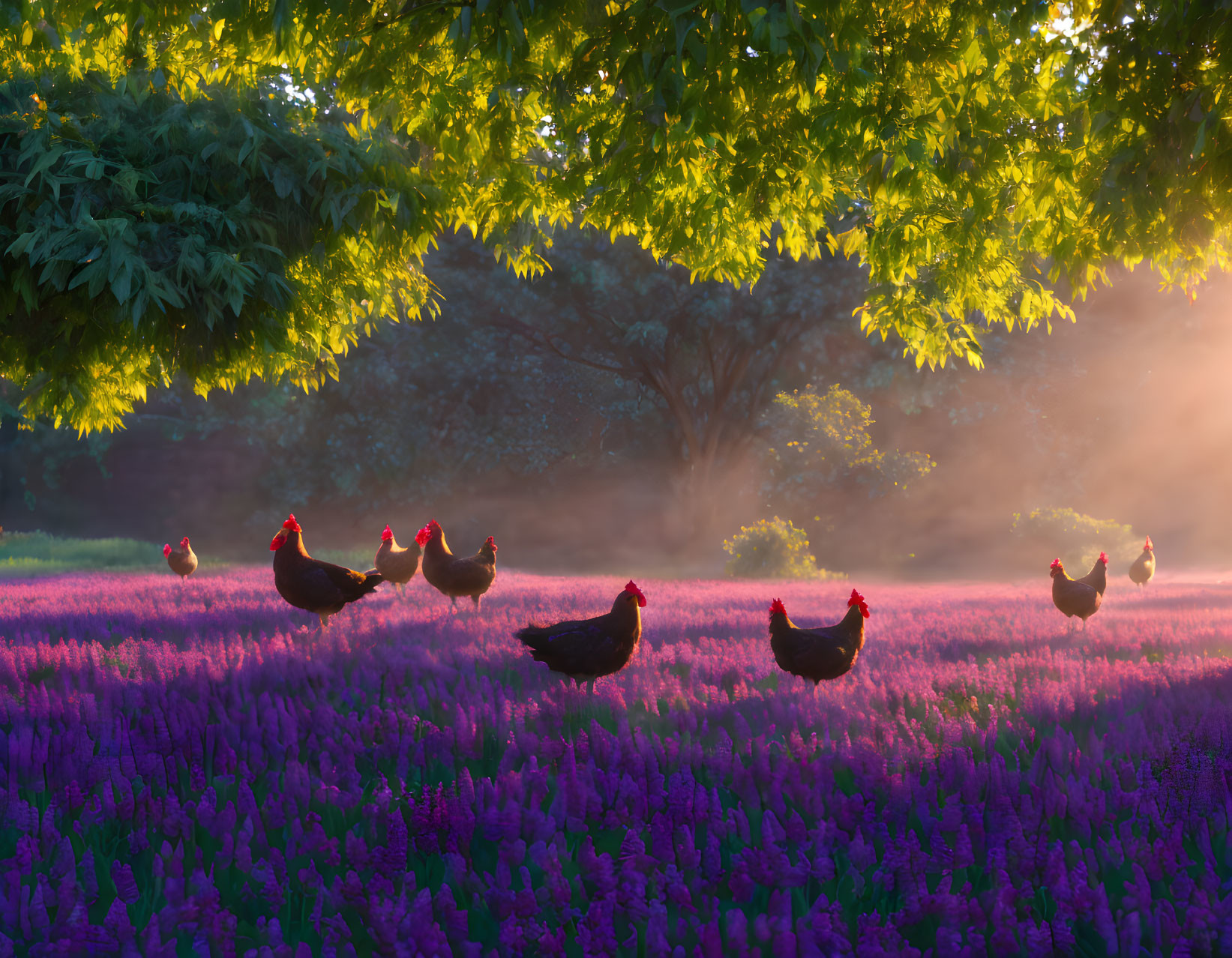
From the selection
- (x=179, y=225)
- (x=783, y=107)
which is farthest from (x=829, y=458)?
(x=179, y=225)

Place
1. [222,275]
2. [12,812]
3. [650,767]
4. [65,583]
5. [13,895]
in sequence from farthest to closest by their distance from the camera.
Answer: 1. [65,583]
2. [222,275]
3. [650,767]
4. [12,812]
5. [13,895]

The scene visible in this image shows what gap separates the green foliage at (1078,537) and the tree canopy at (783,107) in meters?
19.0

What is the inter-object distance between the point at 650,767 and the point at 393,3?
5.79 metres

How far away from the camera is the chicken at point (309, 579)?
8531 mm

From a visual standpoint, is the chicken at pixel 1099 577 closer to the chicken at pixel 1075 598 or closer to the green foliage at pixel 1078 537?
the chicken at pixel 1075 598

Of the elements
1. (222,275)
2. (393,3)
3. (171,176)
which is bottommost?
(222,275)

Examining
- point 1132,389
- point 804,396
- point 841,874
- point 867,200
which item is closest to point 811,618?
point 867,200

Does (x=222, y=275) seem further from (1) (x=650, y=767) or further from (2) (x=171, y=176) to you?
(1) (x=650, y=767)

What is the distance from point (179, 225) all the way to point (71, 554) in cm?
2127

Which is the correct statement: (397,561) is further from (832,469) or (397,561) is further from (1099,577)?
(832,469)

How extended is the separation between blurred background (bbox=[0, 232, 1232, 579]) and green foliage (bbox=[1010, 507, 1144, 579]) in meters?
0.09

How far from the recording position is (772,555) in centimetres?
2277

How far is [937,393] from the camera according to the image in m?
28.3

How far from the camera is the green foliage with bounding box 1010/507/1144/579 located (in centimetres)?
2580
